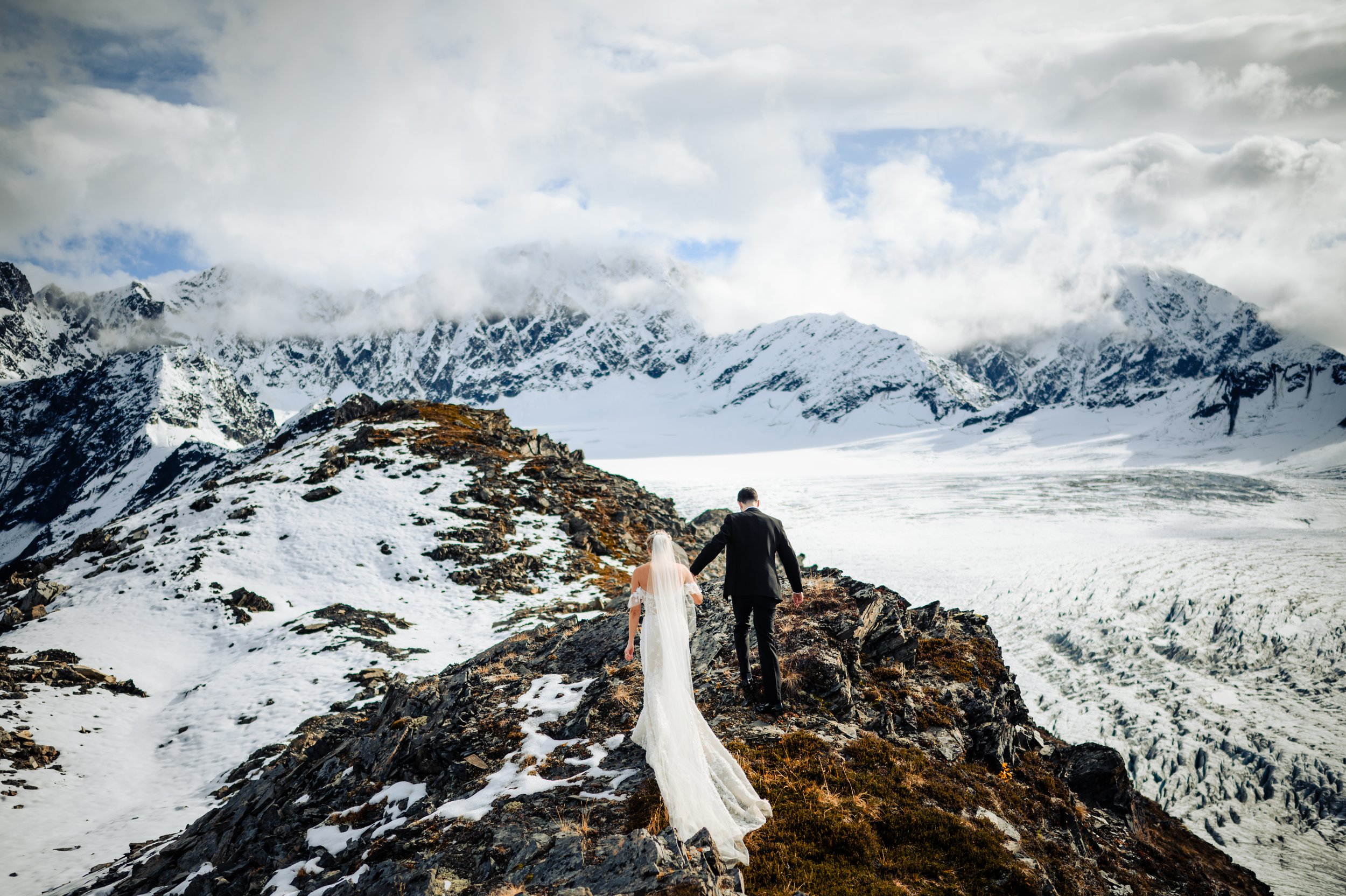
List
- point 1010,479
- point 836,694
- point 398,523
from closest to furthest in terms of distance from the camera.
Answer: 1. point 836,694
2. point 398,523
3. point 1010,479

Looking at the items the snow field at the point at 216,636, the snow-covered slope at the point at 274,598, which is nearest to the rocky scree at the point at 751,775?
the snow field at the point at 216,636

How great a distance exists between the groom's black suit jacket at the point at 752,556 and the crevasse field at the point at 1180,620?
22310 mm

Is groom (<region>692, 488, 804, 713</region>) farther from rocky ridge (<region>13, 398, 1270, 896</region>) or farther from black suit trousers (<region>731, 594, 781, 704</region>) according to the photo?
rocky ridge (<region>13, 398, 1270, 896</region>)

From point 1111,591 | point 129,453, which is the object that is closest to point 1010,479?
point 1111,591

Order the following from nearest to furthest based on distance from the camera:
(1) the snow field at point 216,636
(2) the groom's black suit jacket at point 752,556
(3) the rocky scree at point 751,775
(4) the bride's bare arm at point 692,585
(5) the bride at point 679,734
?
(3) the rocky scree at point 751,775 → (5) the bride at point 679,734 → (4) the bride's bare arm at point 692,585 → (2) the groom's black suit jacket at point 752,556 → (1) the snow field at point 216,636

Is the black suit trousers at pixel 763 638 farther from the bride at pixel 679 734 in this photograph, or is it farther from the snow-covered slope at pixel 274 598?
the snow-covered slope at pixel 274 598

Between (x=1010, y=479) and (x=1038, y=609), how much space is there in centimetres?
8538

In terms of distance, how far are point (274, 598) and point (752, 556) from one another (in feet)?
79.6

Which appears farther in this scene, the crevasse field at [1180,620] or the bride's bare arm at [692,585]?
the crevasse field at [1180,620]

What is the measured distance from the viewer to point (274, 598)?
2445cm

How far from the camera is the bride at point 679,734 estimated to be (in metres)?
6.19

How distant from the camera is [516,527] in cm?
3086

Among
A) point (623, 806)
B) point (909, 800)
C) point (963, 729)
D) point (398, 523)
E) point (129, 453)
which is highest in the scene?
point (129, 453)

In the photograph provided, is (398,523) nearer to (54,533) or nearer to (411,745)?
(411,745)
